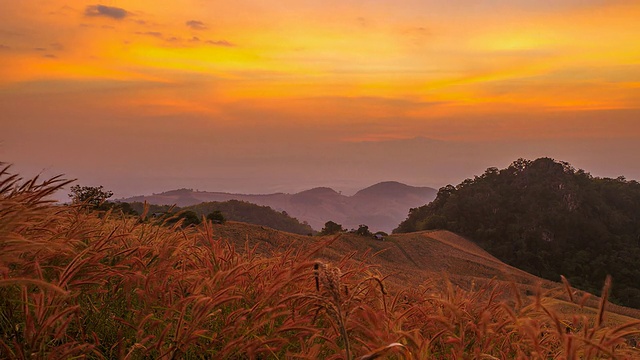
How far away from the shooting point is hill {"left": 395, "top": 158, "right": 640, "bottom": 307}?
42.8 m

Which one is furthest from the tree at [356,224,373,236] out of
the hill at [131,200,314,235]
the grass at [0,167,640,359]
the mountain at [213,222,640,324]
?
the grass at [0,167,640,359]

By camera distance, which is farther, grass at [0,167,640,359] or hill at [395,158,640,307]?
hill at [395,158,640,307]

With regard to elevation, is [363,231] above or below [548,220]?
above

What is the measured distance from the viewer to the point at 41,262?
13.2 ft

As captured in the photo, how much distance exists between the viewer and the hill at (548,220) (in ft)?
141

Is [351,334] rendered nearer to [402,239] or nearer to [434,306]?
[434,306]

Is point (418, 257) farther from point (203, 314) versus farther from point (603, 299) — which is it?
point (603, 299)

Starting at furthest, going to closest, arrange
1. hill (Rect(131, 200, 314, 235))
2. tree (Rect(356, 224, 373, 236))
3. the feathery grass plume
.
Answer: hill (Rect(131, 200, 314, 235)), tree (Rect(356, 224, 373, 236)), the feathery grass plume

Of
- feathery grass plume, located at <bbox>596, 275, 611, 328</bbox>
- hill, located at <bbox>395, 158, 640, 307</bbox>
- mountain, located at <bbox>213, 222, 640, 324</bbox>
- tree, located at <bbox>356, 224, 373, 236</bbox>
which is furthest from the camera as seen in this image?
hill, located at <bbox>395, 158, 640, 307</bbox>

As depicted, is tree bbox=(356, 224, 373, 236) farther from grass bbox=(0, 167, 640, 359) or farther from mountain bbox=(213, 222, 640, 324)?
grass bbox=(0, 167, 640, 359)

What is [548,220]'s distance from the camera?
47.4 meters

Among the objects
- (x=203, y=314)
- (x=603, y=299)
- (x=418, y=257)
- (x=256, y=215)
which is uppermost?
(x=603, y=299)

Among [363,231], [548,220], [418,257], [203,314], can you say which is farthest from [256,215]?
[203,314]

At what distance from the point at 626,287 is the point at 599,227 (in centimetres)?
980
